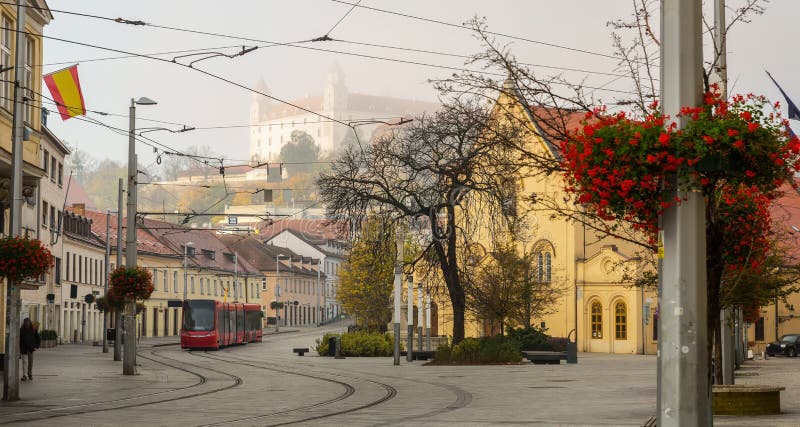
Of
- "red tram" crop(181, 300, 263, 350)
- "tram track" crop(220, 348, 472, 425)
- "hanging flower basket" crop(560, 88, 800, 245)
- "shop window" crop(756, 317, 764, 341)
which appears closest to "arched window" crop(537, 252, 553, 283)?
"shop window" crop(756, 317, 764, 341)

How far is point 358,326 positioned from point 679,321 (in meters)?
67.1

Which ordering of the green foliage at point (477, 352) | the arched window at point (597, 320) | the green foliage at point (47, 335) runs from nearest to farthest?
the green foliage at point (477, 352), the green foliage at point (47, 335), the arched window at point (597, 320)

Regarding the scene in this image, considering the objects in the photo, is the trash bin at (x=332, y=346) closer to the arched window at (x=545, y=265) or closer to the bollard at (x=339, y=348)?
the bollard at (x=339, y=348)

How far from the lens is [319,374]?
38.3 m

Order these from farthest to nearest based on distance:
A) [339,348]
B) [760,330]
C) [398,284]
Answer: [760,330]
[339,348]
[398,284]

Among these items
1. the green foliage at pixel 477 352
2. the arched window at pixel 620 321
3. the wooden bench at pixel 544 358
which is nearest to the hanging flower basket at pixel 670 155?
the green foliage at pixel 477 352

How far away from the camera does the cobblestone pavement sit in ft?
65.2

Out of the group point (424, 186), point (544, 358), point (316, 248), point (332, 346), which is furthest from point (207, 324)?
point (316, 248)

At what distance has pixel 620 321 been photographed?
72438 millimetres

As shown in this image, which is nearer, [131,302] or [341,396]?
[341,396]

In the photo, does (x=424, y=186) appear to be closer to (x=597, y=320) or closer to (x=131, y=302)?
(x=131, y=302)

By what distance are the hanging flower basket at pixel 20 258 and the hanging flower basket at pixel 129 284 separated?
38.7 ft

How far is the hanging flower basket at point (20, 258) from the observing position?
2355 cm

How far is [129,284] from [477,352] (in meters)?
15.9
